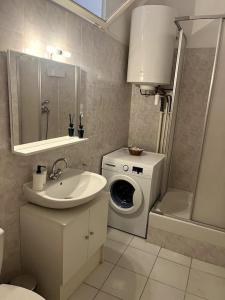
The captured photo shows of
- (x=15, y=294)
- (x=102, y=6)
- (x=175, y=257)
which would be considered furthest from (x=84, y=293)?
(x=102, y=6)

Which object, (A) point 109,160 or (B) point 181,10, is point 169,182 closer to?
(A) point 109,160

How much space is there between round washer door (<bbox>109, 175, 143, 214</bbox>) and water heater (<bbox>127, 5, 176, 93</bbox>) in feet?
3.59

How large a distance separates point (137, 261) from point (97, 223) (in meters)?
0.67

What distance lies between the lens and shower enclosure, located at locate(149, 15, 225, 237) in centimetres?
195

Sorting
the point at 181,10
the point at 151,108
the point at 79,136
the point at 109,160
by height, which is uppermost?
the point at 181,10

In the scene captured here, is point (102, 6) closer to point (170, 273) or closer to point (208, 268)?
point (170, 273)

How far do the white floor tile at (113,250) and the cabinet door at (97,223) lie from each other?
0.33 m

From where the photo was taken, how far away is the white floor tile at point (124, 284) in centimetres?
178

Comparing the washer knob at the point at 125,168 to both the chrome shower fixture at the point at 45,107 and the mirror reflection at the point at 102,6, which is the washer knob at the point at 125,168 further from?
the mirror reflection at the point at 102,6

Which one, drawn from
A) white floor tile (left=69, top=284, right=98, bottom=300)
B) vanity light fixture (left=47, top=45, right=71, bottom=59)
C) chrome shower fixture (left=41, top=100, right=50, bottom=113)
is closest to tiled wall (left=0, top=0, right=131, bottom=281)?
vanity light fixture (left=47, top=45, right=71, bottom=59)

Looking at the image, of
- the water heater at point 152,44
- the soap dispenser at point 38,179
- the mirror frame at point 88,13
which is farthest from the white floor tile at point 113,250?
the mirror frame at point 88,13

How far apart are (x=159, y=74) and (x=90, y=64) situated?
2.54 ft

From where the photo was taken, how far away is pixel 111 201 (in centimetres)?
255

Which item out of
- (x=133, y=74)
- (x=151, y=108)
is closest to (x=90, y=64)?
(x=133, y=74)
